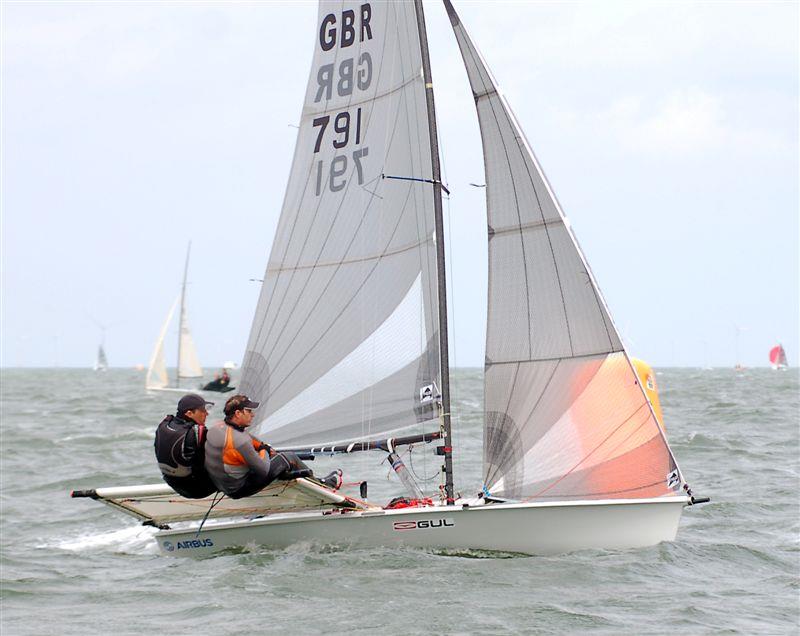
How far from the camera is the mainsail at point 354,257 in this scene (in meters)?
11.8

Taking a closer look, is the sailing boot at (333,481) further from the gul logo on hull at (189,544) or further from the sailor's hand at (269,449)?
the gul logo on hull at (189,544)

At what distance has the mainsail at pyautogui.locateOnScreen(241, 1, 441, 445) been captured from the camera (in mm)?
11789

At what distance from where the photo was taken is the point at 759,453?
21.3 meters

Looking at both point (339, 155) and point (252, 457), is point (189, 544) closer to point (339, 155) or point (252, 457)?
point (252, 457)

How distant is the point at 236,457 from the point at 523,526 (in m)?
2.86

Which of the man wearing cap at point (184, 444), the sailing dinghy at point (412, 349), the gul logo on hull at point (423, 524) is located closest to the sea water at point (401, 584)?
the gul logo on hull at point (423, 524)

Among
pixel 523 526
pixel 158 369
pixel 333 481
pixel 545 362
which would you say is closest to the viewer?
pixel 523 526

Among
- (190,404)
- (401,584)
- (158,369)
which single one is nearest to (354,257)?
(190,404)

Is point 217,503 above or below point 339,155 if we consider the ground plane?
below

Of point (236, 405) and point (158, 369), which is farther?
point (158, 369)

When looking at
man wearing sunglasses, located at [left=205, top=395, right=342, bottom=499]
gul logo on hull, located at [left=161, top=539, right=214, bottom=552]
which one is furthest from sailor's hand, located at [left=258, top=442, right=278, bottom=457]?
gul logo on hull, located at [left=161, top=539, right=214, bottom=552]

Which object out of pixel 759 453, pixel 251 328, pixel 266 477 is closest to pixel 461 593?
pixel 266 477

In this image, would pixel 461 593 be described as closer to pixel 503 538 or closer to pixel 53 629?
pixel 503 538

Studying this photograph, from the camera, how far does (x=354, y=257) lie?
12.2 metres
